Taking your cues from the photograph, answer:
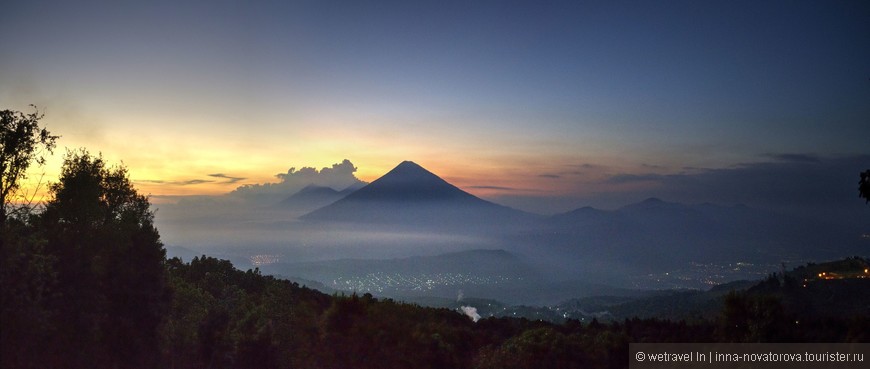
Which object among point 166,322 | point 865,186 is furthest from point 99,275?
point 865,186

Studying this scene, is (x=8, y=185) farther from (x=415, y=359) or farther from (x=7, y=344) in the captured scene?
(x=415, y=359)

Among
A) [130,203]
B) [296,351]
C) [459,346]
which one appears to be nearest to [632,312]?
[459,346]

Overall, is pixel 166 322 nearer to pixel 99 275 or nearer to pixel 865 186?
pixel 99 275

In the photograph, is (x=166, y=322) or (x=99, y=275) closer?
(x=99, y=275)

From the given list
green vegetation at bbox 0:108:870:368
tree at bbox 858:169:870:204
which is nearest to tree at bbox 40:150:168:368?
green vegetation at bbox 0:108:870:368

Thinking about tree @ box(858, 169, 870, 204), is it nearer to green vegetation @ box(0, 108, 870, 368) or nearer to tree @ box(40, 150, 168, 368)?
green vegetation @ box(0, 108, 870, 368)

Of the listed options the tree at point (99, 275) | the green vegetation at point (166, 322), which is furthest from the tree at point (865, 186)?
the tree at point (99, 275)
